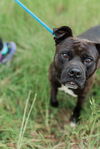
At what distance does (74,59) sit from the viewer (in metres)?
2.64

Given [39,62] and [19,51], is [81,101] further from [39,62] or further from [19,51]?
[19,51]

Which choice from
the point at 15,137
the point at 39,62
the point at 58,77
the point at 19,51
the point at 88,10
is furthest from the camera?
the point at 88,10

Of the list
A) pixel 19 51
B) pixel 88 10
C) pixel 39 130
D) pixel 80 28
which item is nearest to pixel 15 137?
pixel 39 130

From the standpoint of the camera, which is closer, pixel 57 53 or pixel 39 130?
pixel 57 53

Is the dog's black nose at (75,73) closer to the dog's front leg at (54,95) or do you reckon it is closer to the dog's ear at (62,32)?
the dog's ear at (62,32)

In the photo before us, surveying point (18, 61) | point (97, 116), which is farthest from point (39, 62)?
point (97, 116)

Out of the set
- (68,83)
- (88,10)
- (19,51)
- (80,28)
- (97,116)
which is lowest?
(97,116)

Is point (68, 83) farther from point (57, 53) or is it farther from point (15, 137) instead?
point (15, 137)

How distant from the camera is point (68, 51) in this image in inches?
105

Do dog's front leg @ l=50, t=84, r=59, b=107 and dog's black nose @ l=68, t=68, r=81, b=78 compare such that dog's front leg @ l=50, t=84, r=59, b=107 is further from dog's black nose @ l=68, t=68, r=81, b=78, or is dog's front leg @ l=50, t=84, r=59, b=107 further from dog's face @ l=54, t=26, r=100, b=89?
dog's black nose @ l=68, t=68, r=81, b=78

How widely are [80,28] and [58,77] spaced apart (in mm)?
1636

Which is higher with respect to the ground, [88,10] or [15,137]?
[88,10]

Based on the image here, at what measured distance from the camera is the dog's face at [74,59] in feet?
8.45

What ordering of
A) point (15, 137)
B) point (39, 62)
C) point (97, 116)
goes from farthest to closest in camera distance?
point (39, 62) → point (15, 137) → point (97, 116)
